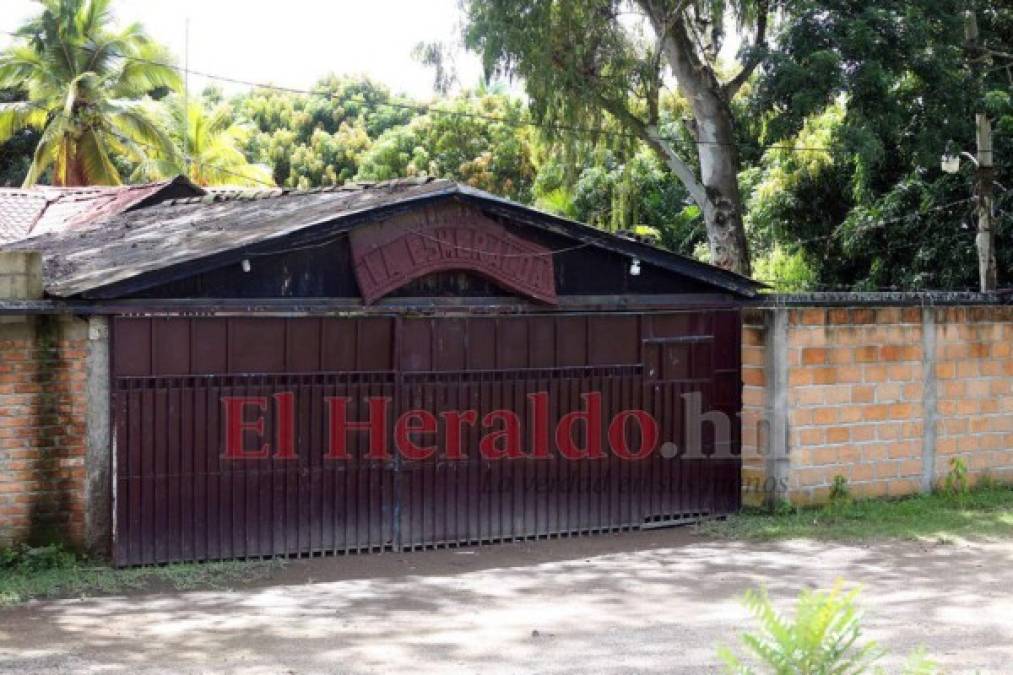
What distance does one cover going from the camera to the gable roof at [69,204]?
49.5 feet

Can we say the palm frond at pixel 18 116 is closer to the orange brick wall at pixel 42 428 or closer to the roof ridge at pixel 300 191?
the roof ridge at pixel 300 191

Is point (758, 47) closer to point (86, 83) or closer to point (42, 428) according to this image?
point (42, 428)

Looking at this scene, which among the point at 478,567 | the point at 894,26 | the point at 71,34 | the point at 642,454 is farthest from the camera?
the point at 71,34

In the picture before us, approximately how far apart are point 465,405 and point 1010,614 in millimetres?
4571

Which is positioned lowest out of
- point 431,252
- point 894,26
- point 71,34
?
point 431,252

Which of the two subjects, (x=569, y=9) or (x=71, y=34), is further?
(x=71, y=34)

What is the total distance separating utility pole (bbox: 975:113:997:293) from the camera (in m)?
19.1

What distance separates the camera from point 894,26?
18.8 meters

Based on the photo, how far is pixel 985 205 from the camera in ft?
62.8

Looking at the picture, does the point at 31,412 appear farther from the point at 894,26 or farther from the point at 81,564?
the point at 894,26

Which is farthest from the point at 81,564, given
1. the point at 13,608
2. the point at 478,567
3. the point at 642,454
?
the point at 642,454

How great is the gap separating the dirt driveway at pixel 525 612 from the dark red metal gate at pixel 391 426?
14.5 inches

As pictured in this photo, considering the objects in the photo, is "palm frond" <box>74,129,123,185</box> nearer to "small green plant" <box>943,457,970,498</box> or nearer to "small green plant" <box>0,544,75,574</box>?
"small green plant" <box>0,544,75,574</box>

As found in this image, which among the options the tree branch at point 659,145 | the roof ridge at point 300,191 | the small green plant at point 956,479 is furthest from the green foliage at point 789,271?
the roof ridge at point 300,191
